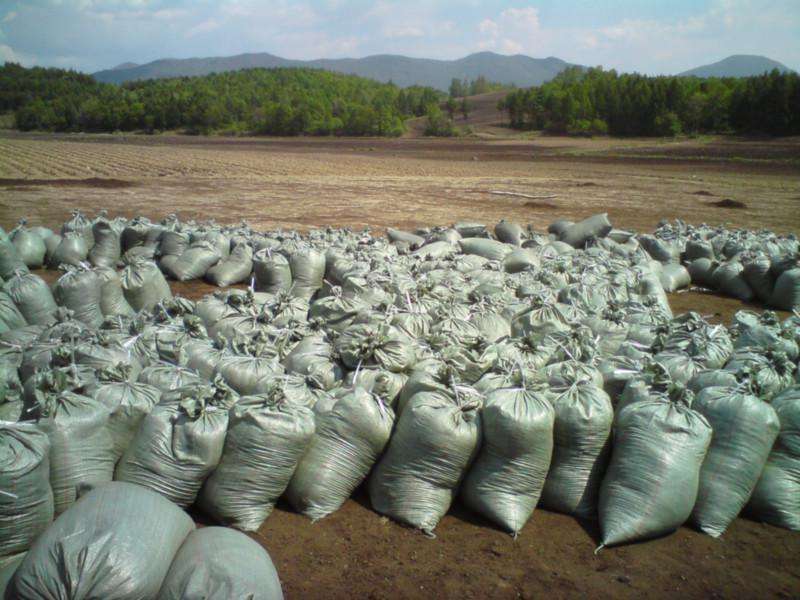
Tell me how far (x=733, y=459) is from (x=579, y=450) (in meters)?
0.81

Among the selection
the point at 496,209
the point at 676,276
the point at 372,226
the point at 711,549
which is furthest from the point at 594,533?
the point at 496,209

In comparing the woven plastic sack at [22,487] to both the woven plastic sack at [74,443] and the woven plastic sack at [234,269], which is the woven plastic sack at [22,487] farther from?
the woven plastic sack at [234,269]

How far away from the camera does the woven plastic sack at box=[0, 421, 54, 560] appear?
2.21m

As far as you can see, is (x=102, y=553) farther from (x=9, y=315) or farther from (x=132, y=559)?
(x=9, y=315)

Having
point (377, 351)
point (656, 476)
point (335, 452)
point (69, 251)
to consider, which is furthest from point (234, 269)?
point (656, 476)

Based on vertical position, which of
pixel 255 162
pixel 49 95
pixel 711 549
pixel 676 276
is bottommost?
pixel 711 549

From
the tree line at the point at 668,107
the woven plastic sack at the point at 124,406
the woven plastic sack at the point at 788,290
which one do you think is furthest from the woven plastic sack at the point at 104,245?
the tree line at the point at 668,107

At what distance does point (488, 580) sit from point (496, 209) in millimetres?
12338

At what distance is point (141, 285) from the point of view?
5.54 meters

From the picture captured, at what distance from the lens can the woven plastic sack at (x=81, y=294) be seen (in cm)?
488

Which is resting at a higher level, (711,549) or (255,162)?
(255,162)

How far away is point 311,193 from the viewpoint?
16.8 meters

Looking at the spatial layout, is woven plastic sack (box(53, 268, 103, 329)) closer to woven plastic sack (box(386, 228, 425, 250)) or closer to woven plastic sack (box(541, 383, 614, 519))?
woven plastic sack (box(541, 383, 614, 519))

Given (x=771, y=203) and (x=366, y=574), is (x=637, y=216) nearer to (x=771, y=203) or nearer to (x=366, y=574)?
(x=771, y=203)
